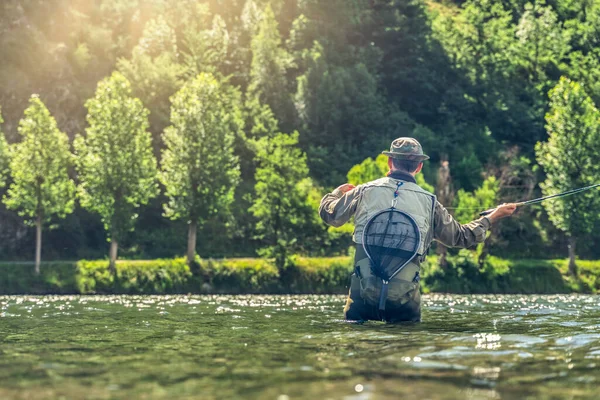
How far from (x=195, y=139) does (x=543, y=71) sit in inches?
2047

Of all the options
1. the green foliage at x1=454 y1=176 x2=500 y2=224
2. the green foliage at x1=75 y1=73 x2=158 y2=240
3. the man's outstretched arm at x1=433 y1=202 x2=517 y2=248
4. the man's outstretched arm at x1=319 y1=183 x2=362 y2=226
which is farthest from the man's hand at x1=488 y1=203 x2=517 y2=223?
the green foliage at x1=454 y1=176 x2=500 y2=224

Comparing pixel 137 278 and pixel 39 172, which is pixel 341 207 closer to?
pixel 137 278

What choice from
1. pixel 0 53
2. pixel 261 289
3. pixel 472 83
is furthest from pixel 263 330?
pixel 472 83

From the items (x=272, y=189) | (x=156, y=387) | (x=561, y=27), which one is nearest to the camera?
(x=156, y=387)

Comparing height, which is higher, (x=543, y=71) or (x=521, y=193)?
(x=543, y=71)

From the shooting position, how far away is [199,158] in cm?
6347

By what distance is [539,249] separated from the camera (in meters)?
78.8

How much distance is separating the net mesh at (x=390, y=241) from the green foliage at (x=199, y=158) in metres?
50.1

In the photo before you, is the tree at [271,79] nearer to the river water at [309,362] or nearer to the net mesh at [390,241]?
the net mesh at [390,241]

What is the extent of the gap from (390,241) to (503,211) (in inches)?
90.2

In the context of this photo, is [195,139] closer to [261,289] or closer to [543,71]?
[261,289]

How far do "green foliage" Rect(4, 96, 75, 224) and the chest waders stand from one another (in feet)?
174

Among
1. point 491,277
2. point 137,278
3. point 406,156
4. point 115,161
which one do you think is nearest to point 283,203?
point 137,278

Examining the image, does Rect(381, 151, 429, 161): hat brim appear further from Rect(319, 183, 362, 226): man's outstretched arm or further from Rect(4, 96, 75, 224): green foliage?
Rect(4, 96, 75, 224): green foliage
